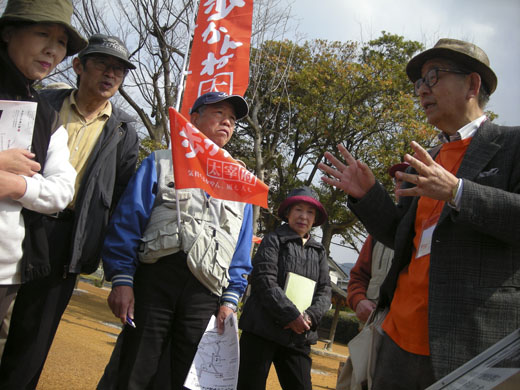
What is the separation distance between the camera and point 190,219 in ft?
9.13

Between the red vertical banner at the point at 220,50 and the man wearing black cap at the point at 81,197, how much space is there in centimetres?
251

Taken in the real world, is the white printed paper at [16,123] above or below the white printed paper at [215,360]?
above

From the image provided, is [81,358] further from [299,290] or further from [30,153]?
[30,153]

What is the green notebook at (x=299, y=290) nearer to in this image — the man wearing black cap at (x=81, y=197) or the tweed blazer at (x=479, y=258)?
the man wearing black cap at (x=81, y=197)

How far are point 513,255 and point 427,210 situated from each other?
486 mm

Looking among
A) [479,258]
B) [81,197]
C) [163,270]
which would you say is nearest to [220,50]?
[81,197]

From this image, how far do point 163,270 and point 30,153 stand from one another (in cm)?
97

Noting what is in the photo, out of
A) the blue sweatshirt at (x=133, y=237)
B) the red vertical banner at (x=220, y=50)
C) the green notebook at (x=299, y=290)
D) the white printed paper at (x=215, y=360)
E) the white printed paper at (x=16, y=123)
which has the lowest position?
the white printed paper at (x=215, y=360)

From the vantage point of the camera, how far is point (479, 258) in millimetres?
1900

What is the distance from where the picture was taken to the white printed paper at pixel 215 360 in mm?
2602

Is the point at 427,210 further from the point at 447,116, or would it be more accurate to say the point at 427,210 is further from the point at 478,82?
the point at 478,82

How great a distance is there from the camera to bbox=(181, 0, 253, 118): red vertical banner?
561cm

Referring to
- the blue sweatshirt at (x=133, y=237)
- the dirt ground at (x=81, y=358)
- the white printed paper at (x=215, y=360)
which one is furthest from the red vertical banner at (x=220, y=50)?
the white printed paper at (x=215, y=360)

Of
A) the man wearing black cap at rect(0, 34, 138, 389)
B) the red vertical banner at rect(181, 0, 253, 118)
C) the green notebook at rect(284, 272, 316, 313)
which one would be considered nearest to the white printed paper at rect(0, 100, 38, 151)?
the man wearing black cap at rect(0, 34, 138, 389)
